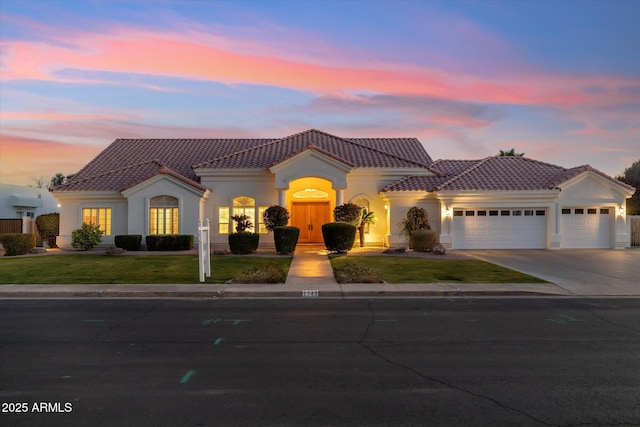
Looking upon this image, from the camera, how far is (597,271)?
17578 mm

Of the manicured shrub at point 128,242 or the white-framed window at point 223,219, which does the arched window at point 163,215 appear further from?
the white-framed window at point 223,219

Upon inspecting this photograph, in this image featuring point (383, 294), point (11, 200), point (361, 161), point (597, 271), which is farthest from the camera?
point (11, 200)

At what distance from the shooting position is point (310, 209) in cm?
2939

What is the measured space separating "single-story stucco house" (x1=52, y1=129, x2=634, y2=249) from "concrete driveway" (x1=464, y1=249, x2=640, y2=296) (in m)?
1.94

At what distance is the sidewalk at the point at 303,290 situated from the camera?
13.4 m

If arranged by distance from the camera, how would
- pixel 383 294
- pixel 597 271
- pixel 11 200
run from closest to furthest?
pixel 383 294, pixel 597 271, pixel 11 200
